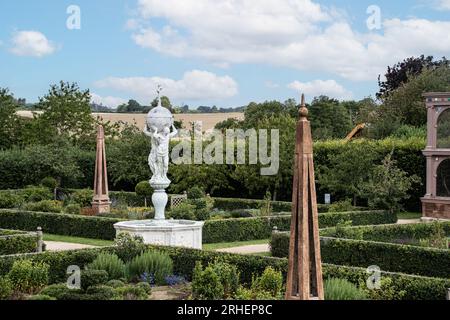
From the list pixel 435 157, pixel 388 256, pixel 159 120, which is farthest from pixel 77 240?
pixel 435 157

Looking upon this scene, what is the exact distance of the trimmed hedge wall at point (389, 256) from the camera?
16.7 metres

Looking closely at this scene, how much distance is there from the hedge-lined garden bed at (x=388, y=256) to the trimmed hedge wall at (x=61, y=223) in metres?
6.40

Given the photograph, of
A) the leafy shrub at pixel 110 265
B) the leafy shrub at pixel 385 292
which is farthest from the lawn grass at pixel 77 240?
the leafy shrub at pixel 385 292

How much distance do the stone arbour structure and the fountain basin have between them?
36.2 feet

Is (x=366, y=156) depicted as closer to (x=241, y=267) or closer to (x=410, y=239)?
(x=410, y=239)

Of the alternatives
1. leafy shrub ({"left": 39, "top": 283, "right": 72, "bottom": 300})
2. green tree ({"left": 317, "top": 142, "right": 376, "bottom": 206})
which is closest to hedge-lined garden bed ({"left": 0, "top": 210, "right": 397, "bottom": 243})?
green tree ({"left": 317, "top": 142, "right": 376, "bottom": 206})

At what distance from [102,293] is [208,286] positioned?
170 cm

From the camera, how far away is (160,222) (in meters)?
19.4

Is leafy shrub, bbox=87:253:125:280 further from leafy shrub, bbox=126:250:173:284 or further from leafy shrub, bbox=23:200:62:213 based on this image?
leafy shrub, bbox=23:200:62:213

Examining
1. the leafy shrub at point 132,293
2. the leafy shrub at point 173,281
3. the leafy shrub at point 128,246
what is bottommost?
the leafy shrub at point 173,281

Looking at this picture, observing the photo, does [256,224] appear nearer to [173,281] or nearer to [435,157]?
[435,157]

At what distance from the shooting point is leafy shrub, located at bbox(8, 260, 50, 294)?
13.8 m

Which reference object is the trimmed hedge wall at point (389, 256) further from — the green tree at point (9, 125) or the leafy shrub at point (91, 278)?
the green tree at point (9, 125)
